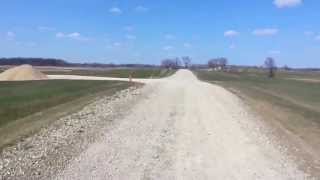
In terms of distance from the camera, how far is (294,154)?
39.0ft

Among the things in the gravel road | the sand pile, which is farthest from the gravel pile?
the sand pile

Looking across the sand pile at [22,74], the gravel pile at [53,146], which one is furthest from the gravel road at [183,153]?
the sand pile at [22,74]

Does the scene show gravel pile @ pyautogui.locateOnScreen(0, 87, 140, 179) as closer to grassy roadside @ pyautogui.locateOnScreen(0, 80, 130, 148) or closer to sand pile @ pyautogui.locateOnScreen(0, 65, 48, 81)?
grassy roadside @ pyautogui.locateOnScreen(0, 80, 130, 148)

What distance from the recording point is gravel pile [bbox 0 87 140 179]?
A: 31.7 feet

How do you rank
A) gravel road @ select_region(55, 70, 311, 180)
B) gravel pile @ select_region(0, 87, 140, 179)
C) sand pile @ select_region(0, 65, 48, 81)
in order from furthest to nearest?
sand pile @ select_region(0, 65, 48, 81) < gravel pile @ select_region(0, 87, 140, 179) < gravel road @ select_region(55, 70, 311, 180)

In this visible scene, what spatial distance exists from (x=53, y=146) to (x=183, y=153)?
308 centimetres

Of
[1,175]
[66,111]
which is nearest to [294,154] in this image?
[1,175]

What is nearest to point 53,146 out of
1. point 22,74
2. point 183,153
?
point 183,153

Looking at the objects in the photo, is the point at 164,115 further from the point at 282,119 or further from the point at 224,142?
the point at 224,142

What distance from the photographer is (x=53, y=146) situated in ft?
40.1

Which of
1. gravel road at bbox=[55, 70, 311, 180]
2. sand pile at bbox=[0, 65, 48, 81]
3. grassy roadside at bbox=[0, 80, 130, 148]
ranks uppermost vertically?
gravel road at bbox=[55, 70, 311, 180]

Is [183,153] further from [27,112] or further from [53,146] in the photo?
[27,112]

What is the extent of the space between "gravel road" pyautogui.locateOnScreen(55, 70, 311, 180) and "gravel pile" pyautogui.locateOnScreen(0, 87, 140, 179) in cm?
30

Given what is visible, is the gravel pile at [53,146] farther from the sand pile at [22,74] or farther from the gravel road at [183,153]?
the sand pile at [22,74]
